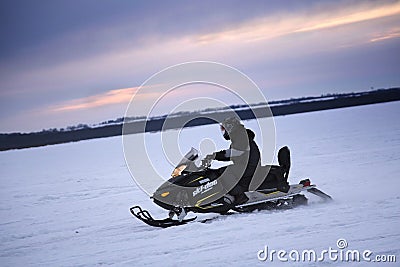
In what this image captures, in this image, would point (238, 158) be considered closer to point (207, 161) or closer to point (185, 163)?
point (207, 161)

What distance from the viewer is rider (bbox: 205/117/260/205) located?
7.31 meters

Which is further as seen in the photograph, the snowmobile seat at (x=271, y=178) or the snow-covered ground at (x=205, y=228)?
the snowmobile seat at (x=271, y=178)

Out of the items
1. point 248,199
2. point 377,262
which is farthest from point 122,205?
point 377,262

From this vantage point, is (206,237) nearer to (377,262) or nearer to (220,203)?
(220,203)

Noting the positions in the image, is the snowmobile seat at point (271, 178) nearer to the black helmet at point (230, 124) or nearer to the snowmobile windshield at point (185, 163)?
the black helmet at point (230, 124)

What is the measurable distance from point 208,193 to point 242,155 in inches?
28.6

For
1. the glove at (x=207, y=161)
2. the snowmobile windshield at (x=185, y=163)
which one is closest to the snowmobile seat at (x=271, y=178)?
the glove at (x=207, y=161)

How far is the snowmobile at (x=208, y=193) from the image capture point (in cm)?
704

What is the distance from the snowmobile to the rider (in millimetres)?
91

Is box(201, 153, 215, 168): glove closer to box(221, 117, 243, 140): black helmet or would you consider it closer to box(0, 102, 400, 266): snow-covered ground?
box(221, 117, 243, 140): black helmet

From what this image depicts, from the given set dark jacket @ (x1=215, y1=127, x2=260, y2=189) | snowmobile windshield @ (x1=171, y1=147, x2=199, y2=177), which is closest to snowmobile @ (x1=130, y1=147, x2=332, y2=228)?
snowmobile windshield @ (x1=171, y1=147, x2=199, y2=177)

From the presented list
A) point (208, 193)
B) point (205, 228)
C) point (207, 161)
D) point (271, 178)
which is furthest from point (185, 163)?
point (271, 178)

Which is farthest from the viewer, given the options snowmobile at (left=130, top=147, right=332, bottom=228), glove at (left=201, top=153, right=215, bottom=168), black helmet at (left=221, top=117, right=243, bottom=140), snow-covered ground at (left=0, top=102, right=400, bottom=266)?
black helmet at (left=221, top=117, right=243, bottom=140)

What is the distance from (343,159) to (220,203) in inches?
231
